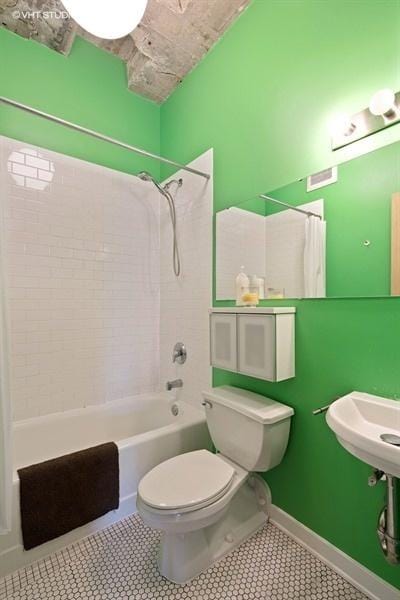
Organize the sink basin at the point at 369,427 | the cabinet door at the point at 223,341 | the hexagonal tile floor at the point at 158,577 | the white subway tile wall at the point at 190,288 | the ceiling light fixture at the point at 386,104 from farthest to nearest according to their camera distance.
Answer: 1. the white subway tile wall at the point at 190,288
2. the cabinet door at the point at 223,341
3. the hexagonal tile floor at the point at 158,577
4. the ceiling light fixture at the point at 386,104
5. the sink basin at the point at 369,427

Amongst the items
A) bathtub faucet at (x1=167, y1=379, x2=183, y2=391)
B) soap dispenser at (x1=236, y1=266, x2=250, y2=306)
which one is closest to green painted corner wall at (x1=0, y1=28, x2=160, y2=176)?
soap dispenser at (x1=236, y1=266, x2=250, y2=306)

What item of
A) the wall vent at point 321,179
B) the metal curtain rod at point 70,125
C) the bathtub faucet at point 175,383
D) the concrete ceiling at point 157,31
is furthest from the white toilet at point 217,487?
the concrete ceiling at point 157,31

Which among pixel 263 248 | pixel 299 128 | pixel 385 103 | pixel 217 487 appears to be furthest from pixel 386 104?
pixel 217 487

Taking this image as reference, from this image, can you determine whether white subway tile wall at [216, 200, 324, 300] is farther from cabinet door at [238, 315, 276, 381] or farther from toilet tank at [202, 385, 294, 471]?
toilet tank at [202, 385, 294, 471]

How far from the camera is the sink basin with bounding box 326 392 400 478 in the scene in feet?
2.58

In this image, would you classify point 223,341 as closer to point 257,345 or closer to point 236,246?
point 257,345

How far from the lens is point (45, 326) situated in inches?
75.3

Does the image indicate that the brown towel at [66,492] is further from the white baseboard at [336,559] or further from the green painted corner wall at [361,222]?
the green painted corner wall at [361,222]

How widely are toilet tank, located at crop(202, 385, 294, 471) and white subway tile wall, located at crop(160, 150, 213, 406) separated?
1.32 feet

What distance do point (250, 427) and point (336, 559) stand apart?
0.66m

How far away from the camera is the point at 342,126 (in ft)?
3.93

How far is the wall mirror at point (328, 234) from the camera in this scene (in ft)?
3.54

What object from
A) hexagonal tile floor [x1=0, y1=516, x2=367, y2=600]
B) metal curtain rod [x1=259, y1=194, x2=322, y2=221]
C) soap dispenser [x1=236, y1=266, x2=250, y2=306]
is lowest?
hexagonal tile floor [x1=0, y1=516, x2=367, y2=600]

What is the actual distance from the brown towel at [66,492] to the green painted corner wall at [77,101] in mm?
1991
